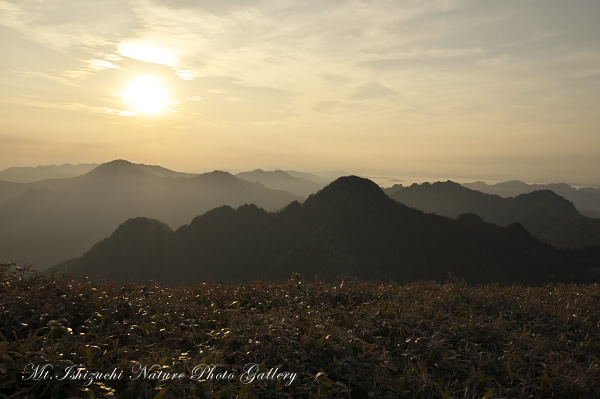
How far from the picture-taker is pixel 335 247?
6631 centimetres

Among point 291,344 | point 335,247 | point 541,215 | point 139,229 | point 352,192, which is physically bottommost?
point 139,229

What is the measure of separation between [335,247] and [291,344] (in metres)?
60.9

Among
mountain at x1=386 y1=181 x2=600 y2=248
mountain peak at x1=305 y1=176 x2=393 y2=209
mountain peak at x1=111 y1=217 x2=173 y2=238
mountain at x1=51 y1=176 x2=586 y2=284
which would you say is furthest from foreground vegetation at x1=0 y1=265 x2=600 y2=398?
mountain at x1=386 y1=181 x2=600 y2=248

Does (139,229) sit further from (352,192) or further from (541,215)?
(541,215)

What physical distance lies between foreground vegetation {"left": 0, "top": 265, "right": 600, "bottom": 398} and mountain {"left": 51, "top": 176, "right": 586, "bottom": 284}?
51925 mm

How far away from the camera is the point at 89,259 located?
290 ft

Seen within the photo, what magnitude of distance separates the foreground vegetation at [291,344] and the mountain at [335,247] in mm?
51925

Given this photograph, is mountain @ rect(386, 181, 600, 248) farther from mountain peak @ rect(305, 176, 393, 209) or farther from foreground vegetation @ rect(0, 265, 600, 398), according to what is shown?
foreground vegetation @ rect(0, 265, 600, 398)

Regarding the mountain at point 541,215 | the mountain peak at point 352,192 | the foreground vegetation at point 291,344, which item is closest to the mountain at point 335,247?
the mountain peak at point 352,192

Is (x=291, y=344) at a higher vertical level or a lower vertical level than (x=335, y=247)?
higher

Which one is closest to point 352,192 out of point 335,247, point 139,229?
point 335,247

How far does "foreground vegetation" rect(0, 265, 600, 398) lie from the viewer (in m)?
4.69

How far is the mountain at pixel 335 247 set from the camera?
66.6m

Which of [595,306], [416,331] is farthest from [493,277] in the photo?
[416,331]
